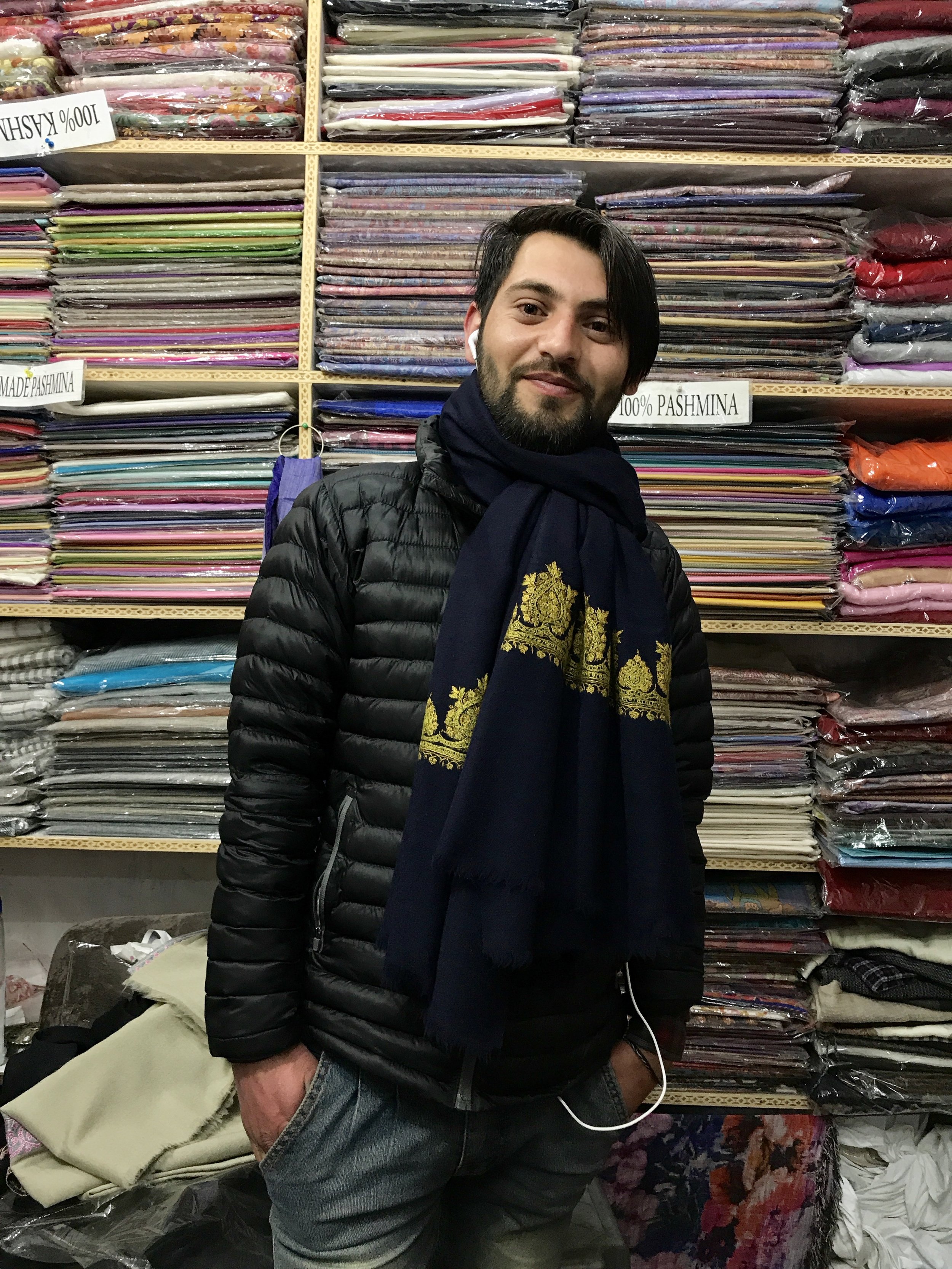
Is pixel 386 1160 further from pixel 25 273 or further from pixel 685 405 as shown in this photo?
pixel 25 273

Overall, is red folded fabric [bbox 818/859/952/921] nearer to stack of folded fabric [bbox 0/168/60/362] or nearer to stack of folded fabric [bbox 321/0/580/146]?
stack of folded fabric [bbox 321/0/580/146]

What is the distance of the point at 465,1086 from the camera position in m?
0.91

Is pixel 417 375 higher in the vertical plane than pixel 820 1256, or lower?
higher

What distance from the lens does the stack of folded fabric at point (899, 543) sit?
171 centimetres

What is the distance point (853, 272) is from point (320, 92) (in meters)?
1.07

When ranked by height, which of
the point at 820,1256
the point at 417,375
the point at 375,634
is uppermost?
the point at 417,375

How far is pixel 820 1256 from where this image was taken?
5.85 ft

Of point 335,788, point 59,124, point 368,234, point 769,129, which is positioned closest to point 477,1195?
point 335,788

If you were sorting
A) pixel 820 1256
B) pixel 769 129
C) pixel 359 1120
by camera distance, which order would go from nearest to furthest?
pixel 359 1120 → pixel 769 129 → pixel 820 1256

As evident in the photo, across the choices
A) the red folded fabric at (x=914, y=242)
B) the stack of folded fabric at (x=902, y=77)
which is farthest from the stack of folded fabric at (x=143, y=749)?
the stack of folded fabric at (x=902, y=77)

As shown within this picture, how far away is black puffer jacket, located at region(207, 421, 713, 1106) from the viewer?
926mm

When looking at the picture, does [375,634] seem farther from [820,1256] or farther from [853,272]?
[820,1256]

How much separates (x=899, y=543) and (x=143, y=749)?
1558 millimetres

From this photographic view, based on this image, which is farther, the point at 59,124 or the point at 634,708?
the point at 59,124
